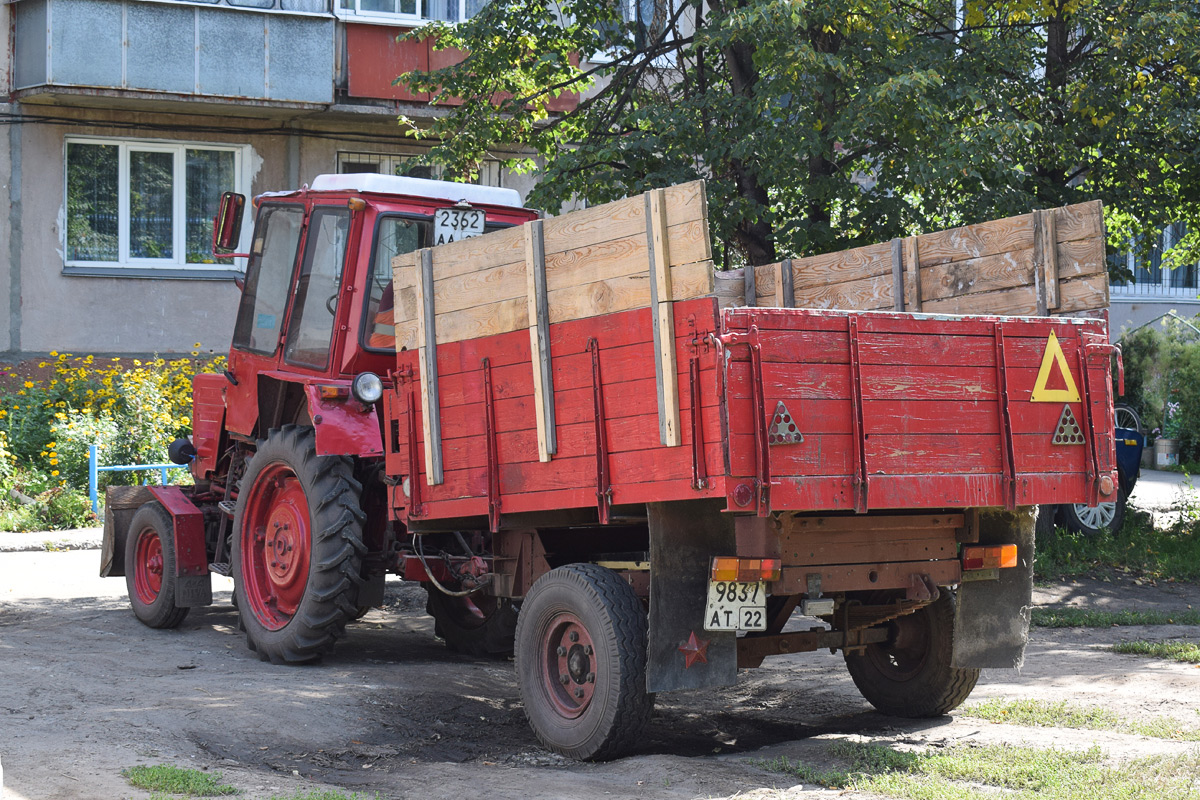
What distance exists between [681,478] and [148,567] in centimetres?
536

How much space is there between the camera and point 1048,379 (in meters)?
5.70

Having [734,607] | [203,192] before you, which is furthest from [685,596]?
[203,192]

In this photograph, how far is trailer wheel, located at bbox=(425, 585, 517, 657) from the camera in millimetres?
8188

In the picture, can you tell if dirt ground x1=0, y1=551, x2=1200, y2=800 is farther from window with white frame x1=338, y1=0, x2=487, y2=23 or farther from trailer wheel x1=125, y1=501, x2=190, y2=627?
window with white frame x1=338, y1=0, x2=487, y2=23

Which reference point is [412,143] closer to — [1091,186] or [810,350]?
[1091,186]

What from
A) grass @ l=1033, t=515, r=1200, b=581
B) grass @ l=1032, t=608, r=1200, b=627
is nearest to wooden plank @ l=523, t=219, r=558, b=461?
grass @ l=1032, t=608, r=1200, b=627

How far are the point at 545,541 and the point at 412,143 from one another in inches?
535

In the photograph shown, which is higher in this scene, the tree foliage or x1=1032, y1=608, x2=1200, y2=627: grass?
the tree foliage

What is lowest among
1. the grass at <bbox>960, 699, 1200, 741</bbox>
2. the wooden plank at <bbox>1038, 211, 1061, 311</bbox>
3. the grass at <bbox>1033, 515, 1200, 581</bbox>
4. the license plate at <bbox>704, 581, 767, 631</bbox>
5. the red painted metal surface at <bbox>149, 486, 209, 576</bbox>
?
the grass at <bbox>960, 699, 1200, 741</bbox>

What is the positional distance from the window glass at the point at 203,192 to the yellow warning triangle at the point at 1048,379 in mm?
14489

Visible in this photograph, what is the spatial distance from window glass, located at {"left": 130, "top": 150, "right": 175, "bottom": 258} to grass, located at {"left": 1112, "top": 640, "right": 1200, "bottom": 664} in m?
13.9

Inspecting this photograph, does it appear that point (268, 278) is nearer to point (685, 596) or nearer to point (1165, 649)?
point (685, 596)

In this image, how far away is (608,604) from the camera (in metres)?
5.54

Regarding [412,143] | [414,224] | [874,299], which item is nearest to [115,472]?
[412,143]
